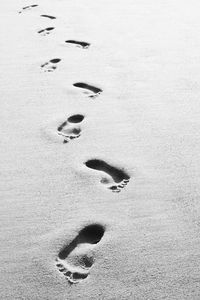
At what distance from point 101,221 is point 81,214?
70 mm

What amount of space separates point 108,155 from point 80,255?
0.48m

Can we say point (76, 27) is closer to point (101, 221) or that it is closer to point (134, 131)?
point (134, 131)

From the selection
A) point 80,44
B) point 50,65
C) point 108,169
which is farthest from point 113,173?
point 80,44

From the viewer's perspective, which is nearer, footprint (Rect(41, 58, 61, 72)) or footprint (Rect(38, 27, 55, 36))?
footprint (Rect(41, 58, 61, 72))

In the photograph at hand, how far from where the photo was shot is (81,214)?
1.36m

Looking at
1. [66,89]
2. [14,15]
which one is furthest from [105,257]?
[14,15]

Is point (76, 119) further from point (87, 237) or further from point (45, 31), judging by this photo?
point (45, 31)

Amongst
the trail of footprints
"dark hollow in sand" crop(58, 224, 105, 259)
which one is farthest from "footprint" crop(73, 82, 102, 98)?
"dark hollow in sand" crop(58, 224, 105, 259)

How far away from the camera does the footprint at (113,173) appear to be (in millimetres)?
1465

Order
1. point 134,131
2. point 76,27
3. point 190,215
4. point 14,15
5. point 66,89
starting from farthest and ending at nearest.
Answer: point 14,15 → point 76,27 → point 66,89 → point 134,131 → point 190,215

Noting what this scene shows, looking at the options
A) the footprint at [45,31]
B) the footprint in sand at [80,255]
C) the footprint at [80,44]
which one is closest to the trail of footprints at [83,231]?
the footprint in sand at [80,255]

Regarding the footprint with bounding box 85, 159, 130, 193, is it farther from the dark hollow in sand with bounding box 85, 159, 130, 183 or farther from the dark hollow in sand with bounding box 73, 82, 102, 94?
the dark hollow in sand with bounding box 73, 82, 102, 94

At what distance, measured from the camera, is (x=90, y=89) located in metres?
2.07

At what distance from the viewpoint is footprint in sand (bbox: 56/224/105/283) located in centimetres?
118
